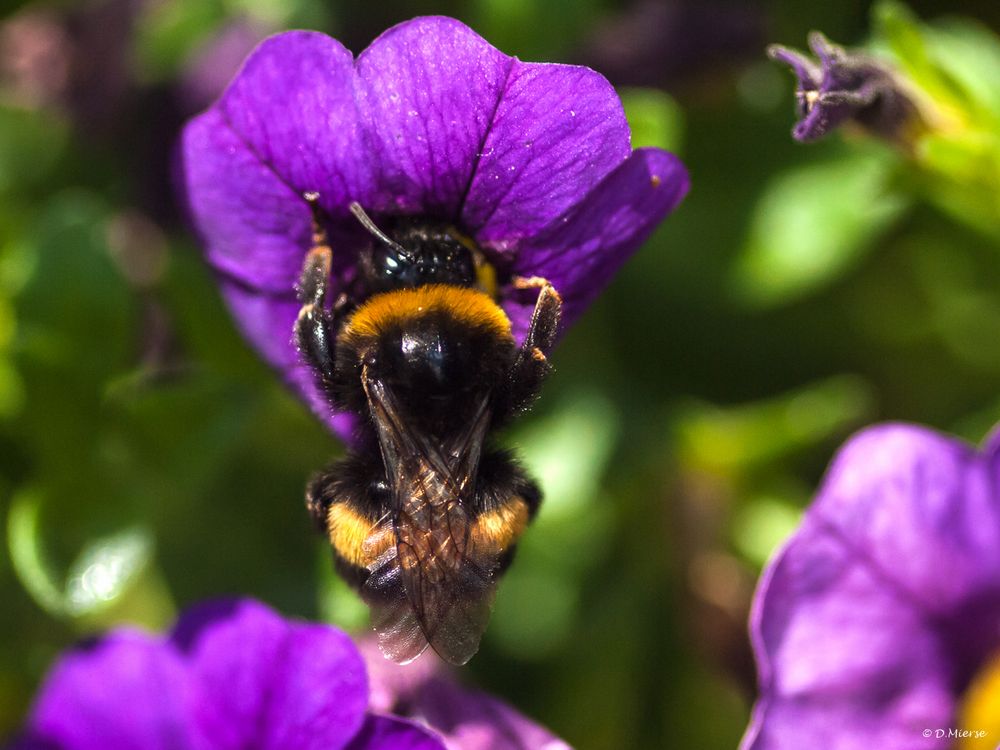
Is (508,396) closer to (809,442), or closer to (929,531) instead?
(929,531)

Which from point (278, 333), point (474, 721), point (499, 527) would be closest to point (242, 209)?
point (278, 333)

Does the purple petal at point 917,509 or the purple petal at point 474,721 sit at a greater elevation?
the purple petal at point 917,509

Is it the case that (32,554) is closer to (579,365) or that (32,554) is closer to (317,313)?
(317,313)

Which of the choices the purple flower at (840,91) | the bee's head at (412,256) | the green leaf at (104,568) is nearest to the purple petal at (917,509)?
the purple flower at (840,91)

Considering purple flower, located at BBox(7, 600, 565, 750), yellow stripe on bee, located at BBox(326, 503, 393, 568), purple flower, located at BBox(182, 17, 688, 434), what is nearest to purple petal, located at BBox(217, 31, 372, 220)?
purple flower, located at BBox(182, 17, 688, 434)

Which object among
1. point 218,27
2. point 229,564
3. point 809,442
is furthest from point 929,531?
point 218,27

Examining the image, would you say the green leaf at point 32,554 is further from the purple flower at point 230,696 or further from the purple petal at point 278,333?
the purple petal at point 278,333
